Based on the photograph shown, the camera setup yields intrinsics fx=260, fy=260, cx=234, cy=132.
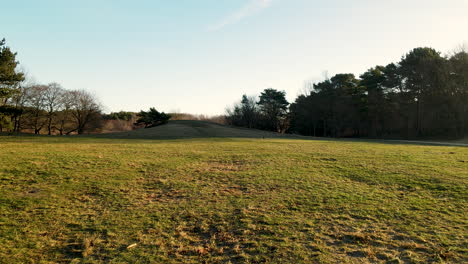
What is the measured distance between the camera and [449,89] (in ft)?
123

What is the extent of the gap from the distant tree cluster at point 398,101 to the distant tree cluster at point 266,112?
5890mm

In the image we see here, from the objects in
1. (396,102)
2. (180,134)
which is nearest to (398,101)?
(396,102)

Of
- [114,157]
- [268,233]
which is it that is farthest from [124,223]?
[114,157]

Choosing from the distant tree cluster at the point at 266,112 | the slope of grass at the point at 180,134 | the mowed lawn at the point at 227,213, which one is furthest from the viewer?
the distant tree cluster at the point at 266,112

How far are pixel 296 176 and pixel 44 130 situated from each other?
161 feet

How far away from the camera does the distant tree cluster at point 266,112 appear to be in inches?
2383

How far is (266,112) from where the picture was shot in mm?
62250

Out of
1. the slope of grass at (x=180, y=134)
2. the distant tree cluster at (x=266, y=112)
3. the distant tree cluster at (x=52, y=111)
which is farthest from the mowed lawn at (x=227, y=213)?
the distant tree cluster at (x=266, y=112)

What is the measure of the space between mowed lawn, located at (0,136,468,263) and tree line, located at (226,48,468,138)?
120ft

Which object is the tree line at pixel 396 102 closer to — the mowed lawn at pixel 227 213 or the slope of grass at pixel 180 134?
the slope of grass at pixel 180 134

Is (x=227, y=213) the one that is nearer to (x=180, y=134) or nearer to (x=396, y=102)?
(x=180, y=134)

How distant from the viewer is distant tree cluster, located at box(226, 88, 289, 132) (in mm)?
60531

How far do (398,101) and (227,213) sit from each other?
4544 cm

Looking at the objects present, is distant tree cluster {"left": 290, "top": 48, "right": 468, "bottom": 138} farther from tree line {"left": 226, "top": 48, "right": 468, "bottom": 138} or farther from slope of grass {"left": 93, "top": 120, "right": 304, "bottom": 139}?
slope of grass {"left": 93, "top": 120, "right": 304, "bottom": 139}
